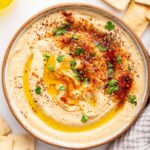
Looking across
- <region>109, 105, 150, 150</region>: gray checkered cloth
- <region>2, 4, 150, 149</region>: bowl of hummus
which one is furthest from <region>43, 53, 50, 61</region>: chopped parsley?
<region>109, 105, 150, 150</region>: gray checkered cloth

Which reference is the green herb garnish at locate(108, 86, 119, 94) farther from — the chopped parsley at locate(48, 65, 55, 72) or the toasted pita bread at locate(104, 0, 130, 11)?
the toasted pita bread at locate(104, 0, 130, 11)

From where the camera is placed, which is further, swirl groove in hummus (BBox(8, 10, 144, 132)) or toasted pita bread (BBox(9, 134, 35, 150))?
toasted pita bread (BBox(9, 134, 35, 150))

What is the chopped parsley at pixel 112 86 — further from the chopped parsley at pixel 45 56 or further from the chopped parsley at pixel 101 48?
the chopped parsley at pixel 45 56

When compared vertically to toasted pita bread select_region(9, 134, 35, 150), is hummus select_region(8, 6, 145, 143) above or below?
above

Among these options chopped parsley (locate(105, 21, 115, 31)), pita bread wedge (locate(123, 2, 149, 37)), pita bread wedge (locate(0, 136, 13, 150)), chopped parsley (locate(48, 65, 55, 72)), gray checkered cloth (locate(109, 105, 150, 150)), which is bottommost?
pita bread wedge (locate(0, 136, 13, 150))

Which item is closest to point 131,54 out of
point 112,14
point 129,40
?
point 129,40

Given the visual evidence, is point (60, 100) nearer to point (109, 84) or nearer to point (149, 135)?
point (109, 84)

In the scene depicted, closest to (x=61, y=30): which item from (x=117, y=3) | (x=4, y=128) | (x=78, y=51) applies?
(x=78, y=51)

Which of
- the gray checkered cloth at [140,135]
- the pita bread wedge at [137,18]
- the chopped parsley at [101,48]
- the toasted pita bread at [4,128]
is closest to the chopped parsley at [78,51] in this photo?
the chopped parsley at [101,48]

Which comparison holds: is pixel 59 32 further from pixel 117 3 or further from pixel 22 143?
pixel 22 143
